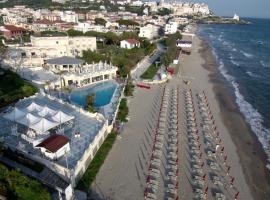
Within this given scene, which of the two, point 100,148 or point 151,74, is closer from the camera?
point 100,148

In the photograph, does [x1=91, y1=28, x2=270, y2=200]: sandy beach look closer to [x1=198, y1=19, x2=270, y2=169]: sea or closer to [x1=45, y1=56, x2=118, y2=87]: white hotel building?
[x1=198, y1=19, x2=270, y2=169]: sea

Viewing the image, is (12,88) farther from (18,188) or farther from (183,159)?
(183,159)

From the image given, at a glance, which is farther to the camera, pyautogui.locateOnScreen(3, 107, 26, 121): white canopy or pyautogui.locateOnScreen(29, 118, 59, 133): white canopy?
pyautogui.locateOnScreen(3, 107, 26, 121): white canopy

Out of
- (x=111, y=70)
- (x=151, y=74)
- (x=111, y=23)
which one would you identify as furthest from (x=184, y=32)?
(x=111, y=70)

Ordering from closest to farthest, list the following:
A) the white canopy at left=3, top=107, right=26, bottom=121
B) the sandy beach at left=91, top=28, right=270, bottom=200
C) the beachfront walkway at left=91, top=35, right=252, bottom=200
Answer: the beachfront walkway at left=91, top=35, right=252, bottom=200, the sandy beach at left=91, top=28, right=270, bottom=200, the white canopy at left=3, top=107, right=26, bottom=121

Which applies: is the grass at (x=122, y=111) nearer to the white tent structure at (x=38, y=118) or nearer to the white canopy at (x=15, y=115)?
the white tent structure at (x=38, y=118)

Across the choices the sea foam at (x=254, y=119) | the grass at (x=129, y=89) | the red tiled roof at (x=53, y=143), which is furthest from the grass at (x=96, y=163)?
the sea foam at (x=254, y=119)

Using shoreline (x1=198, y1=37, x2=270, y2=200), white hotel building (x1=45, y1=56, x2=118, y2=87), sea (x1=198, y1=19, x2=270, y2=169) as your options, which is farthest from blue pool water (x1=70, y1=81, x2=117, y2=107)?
sea (x1=198, y1=19, x2=270, y2=169)

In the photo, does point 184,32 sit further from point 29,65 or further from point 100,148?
point 100,148

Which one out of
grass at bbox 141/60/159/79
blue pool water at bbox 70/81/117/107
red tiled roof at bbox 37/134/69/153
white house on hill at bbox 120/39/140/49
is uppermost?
white house on hill at bbox 120/39/140/49
